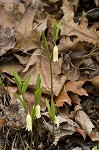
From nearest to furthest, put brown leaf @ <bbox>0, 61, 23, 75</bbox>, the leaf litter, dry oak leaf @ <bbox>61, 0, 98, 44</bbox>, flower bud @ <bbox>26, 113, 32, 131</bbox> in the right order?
flower bud @ <bbox>26, 113, 32, 131</bbox> < the leaf litter < brown leaf @ <bbox>0, 61, 23, 75</bbox> < dry oak leaf @ <bbox>61, 0, 98, 44</bbox>

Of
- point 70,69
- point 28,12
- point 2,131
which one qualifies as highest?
point 28,12

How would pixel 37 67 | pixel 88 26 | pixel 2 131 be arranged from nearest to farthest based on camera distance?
pixel 2 131 < pixel 37 67 < pixel 88 26

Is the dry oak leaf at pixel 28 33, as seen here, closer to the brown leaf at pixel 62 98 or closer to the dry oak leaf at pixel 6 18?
the dry oak leaf at pixel 6 18

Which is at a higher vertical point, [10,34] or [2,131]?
[10,34]

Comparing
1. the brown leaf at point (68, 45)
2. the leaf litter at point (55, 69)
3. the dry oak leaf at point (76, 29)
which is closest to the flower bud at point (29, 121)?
the leaf litter at point (55, 69)

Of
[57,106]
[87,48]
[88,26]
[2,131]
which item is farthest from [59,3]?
[2,131]

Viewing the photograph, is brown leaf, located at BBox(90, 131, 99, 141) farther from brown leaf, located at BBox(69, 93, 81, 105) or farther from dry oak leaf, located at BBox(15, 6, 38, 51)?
dry oak leaf, located at BBox(15, 6, 38, 51)

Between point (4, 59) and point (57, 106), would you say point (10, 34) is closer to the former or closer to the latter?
point (4, 59)

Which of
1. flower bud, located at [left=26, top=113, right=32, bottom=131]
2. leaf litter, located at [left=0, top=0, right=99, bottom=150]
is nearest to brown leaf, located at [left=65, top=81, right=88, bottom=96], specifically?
leaf litter, located at [left=0, top=0, right=99, bottom=150]
